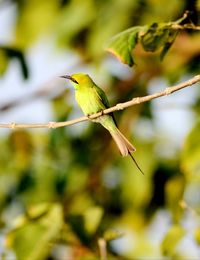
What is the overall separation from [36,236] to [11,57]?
1018 millimetres

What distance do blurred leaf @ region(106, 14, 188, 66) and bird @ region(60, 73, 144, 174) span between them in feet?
1.24

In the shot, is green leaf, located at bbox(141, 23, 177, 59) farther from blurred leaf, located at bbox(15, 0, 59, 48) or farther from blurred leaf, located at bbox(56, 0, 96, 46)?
→ blurred leaf, located at bbox(15, 0, 59, 48)

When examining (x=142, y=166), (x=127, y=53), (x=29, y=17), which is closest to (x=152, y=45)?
(x=127, y=53)

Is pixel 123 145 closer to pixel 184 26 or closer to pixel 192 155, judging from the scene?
pixel 192 155

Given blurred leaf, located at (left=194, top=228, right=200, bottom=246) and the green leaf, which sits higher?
the green leaf

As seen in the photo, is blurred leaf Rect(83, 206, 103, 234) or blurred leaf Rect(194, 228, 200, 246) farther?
blurred leaf Rect(83, 206, 103, 234)

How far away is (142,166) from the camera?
3.91 meters

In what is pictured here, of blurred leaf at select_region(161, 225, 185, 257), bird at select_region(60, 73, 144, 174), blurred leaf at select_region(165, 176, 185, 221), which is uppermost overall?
bird at select_region(60, 73, 144, 174)

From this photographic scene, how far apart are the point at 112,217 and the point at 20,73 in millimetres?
1121

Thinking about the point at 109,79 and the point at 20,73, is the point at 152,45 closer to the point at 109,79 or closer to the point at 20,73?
the point at 20,73

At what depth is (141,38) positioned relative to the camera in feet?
7.60

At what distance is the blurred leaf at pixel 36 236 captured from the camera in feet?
9.10

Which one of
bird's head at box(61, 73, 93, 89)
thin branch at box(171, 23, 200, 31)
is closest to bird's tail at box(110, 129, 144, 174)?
bird's head at box(61, 73, 93, 89)

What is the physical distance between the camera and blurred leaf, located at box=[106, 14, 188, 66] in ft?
7.36
